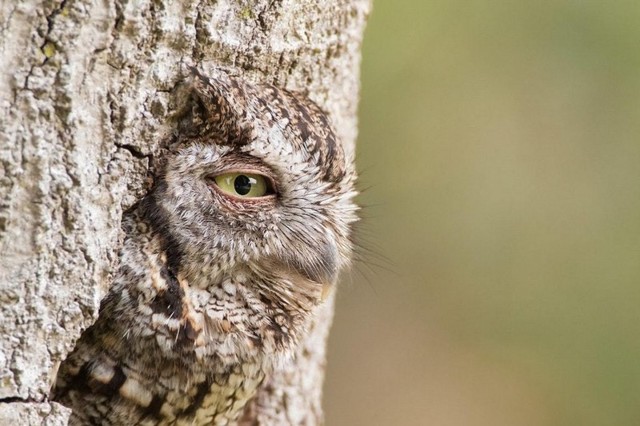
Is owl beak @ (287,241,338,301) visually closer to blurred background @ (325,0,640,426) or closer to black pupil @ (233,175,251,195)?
black pupil @ (233,175,251,195)

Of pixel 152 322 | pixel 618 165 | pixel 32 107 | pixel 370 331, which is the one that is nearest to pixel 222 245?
pixel 152 322

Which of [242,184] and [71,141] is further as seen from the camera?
[242,184]

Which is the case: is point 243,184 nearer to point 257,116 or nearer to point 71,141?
point 257,116

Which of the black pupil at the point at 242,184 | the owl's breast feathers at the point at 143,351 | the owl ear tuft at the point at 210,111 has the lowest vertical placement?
the owl's breast feathers at the point at 143,351

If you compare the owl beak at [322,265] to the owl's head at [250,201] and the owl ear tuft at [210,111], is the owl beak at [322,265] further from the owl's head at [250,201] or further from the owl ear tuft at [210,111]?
the owl ear tuft at [210,111]

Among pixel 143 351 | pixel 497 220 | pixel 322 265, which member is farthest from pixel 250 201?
pixel 497 220

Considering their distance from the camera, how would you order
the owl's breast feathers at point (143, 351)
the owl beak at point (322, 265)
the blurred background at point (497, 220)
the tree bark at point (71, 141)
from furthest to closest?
1. the blurred background at point (497, 220)
2. the owl beak at point (322, 265)
3. the owl's breast feathers at point (143, 351)
4. the tree bark at point (71, 141)

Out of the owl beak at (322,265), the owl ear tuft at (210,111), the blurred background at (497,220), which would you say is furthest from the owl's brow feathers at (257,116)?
the blurred background at (497,220)
